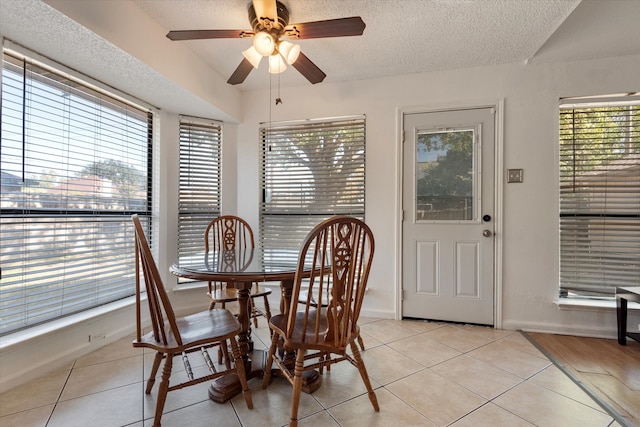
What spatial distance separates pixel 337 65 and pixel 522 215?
7.25 ft

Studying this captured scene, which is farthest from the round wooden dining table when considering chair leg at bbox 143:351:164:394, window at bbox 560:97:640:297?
window at bbox 560:97:640:297

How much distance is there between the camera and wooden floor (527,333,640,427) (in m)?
1.65

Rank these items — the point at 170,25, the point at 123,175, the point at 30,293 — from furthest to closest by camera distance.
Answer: the point at 123,175 < the point at 170,25 < the point at 30,293

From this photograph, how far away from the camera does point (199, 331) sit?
1.51 meters

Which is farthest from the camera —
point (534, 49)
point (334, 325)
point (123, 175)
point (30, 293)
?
point (123, 175)

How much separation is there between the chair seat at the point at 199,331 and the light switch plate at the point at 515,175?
2.63 m

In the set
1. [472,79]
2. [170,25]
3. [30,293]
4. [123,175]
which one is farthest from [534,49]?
[30,293]

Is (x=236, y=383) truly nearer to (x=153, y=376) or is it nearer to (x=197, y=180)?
(x=153, y=376)

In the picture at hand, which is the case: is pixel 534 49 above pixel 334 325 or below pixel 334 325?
above

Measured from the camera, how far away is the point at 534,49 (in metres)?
2.45

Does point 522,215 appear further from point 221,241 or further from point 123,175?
point 123,175

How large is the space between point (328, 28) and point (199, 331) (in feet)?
5.96

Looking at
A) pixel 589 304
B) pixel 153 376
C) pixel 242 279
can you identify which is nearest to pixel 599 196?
pixel 589 304

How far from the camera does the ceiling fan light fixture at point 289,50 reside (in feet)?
5.96
